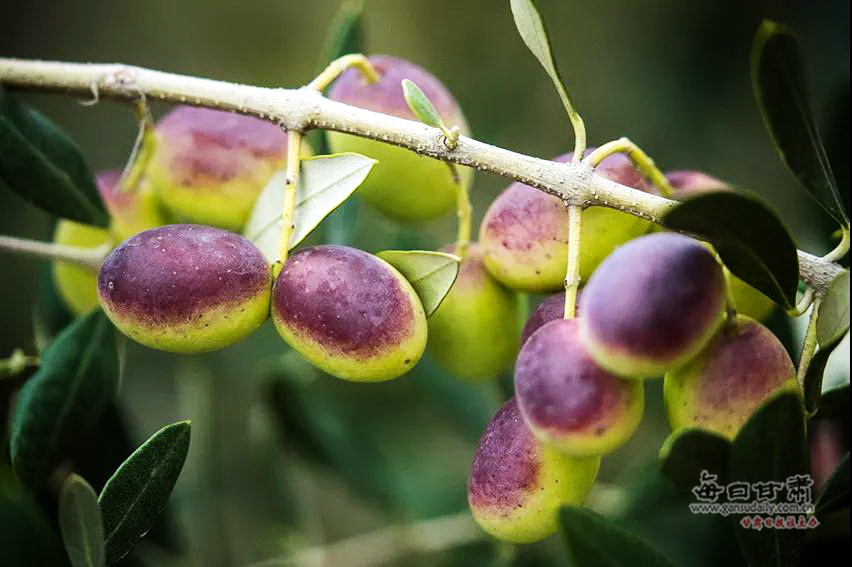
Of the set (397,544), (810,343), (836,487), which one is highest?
(810,343)

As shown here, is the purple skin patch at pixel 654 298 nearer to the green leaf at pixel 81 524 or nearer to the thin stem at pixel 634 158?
the thin stem at pixel 634 158

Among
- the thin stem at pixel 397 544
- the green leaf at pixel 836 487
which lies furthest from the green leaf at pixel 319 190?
the thin stem at pixel 397 544

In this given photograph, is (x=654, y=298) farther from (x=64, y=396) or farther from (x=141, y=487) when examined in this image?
(x=64, y=396)

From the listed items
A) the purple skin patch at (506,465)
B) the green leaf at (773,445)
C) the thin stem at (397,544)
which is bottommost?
the thin stem at (397,544)

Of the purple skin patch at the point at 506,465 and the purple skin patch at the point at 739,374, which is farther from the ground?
the purple skin patch at the point at 739,374

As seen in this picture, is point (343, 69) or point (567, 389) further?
point (343, 69)

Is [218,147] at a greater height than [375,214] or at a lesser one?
greater

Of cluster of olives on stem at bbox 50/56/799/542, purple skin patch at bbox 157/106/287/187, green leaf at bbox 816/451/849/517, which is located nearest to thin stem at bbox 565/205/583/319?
cluster of olives on stem at bbox 50/56/799/542

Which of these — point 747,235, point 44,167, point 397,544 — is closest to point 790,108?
point 747,235
